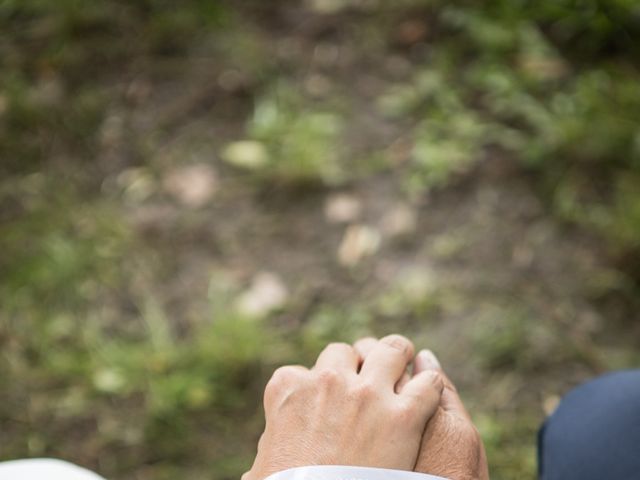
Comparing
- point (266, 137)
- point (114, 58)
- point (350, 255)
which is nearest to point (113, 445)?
point (350, 255)

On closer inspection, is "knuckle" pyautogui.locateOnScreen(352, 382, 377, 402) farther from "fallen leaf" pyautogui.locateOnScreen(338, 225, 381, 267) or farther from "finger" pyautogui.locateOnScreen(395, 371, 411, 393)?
"fallen leaf" pyautogui.locateOnScreen(338, 225, 381, 267)

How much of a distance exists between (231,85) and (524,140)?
1.16 meters

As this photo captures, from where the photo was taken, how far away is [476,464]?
1142mm

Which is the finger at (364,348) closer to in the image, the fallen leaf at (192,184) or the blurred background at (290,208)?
the blurred background at (290,208)

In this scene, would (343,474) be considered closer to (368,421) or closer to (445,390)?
(368,421)

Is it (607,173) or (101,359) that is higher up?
(607,173)

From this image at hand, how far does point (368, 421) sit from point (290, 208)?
1431mm

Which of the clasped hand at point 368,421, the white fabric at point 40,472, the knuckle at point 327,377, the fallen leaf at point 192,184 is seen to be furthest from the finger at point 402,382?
the fallen leaf at point 192,184

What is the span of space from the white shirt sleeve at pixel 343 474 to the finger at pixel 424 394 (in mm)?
115

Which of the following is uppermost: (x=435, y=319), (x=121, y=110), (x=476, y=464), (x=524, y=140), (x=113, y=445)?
(x=476, y=464)

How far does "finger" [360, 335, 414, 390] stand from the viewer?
121 cm

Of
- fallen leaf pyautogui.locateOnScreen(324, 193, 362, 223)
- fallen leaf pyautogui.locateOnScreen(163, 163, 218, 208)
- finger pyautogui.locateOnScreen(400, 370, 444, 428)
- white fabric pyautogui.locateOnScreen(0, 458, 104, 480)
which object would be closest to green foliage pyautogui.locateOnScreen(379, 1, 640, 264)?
fallen leaf pyautogui.locateOnScreen(324, 193, 362, 223)

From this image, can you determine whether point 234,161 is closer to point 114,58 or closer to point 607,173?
point 114,58

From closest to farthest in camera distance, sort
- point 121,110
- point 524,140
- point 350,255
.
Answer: point 350,255 → point 524,140 → point 121,110
